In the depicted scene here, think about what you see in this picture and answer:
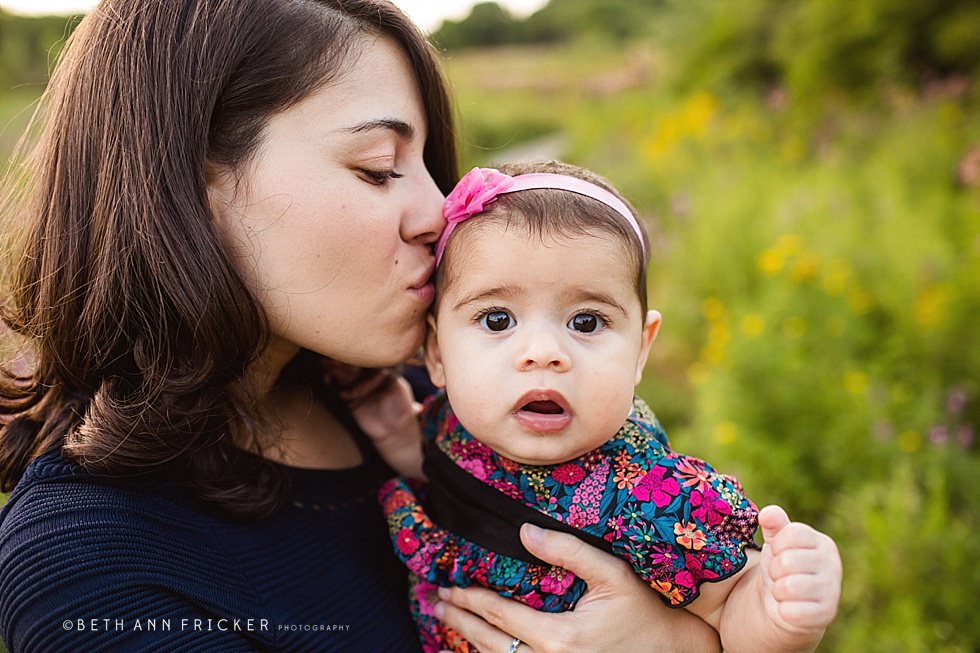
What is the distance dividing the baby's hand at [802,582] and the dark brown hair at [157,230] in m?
0.87

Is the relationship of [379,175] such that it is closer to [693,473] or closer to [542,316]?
[542,316]

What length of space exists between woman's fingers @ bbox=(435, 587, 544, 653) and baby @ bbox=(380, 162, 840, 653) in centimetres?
3

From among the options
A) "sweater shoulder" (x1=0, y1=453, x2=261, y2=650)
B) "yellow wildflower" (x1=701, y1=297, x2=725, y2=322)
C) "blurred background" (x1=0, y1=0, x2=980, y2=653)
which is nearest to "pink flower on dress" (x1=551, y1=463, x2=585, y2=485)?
"sweater shoulder" (x1=0, y1=453, x2=261, y2=650)

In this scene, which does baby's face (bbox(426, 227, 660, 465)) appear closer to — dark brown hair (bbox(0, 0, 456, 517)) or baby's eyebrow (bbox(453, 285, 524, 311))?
baby's eyebrow (bbox(453, 285, 524, 311))

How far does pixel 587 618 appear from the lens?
143 cm

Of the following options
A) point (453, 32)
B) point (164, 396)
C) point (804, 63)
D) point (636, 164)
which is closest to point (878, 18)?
point (804, 63)

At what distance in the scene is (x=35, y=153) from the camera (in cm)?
155

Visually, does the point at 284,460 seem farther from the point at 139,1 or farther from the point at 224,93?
the point at 139,1

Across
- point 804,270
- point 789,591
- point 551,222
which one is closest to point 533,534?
point 789,591

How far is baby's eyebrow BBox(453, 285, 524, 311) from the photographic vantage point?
1428 mm

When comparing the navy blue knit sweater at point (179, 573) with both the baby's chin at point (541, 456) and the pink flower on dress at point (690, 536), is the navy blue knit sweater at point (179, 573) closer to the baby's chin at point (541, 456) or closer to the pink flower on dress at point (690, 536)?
the baby's chin at point (541, 456)

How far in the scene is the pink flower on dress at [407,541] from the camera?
1.55m

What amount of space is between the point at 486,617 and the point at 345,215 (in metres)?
0.77

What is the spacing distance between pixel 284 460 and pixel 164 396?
0.98ft
